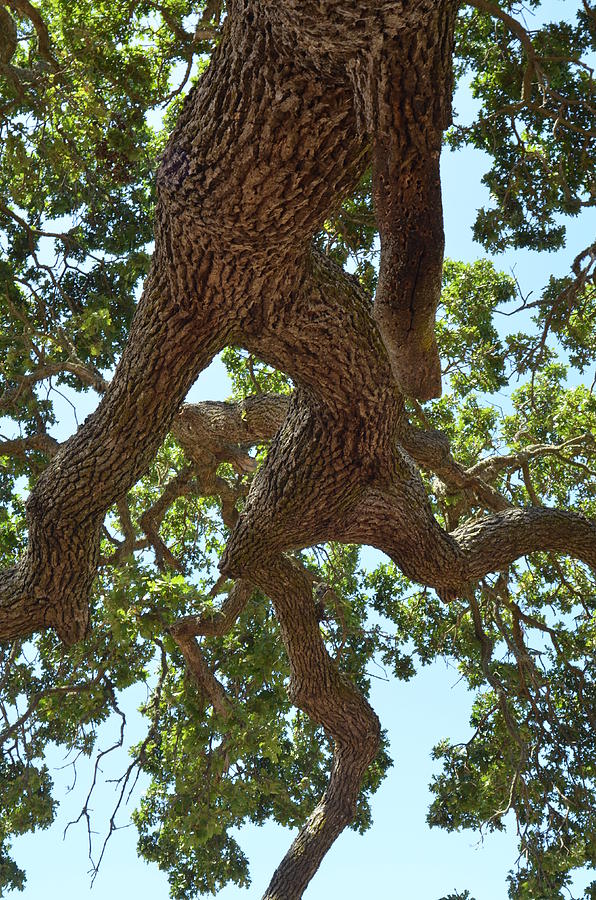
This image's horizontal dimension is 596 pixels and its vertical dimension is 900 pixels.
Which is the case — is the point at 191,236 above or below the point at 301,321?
below

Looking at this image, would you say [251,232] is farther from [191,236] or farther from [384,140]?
[384,140]

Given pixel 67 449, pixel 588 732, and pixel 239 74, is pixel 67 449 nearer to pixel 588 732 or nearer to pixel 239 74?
pixel 239 74

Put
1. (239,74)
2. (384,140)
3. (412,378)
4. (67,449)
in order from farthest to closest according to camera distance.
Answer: (67,449)
(412,378)
(239,74)
(384,140)

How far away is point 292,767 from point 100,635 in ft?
9.77

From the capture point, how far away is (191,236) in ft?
11.4

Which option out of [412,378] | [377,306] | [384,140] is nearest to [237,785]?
[412,378]

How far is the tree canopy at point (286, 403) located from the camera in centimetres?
311

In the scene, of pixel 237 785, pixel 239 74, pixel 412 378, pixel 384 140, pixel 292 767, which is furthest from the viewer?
pixel 292 767

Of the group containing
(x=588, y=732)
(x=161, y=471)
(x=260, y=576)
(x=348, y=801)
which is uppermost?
(x=161, y=471)

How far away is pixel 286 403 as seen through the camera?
6273 mm

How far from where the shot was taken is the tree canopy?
311 centimetres

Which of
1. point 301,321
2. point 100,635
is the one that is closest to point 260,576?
point 100,635

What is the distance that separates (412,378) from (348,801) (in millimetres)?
4593

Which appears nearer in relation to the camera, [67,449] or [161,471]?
[67,449]
